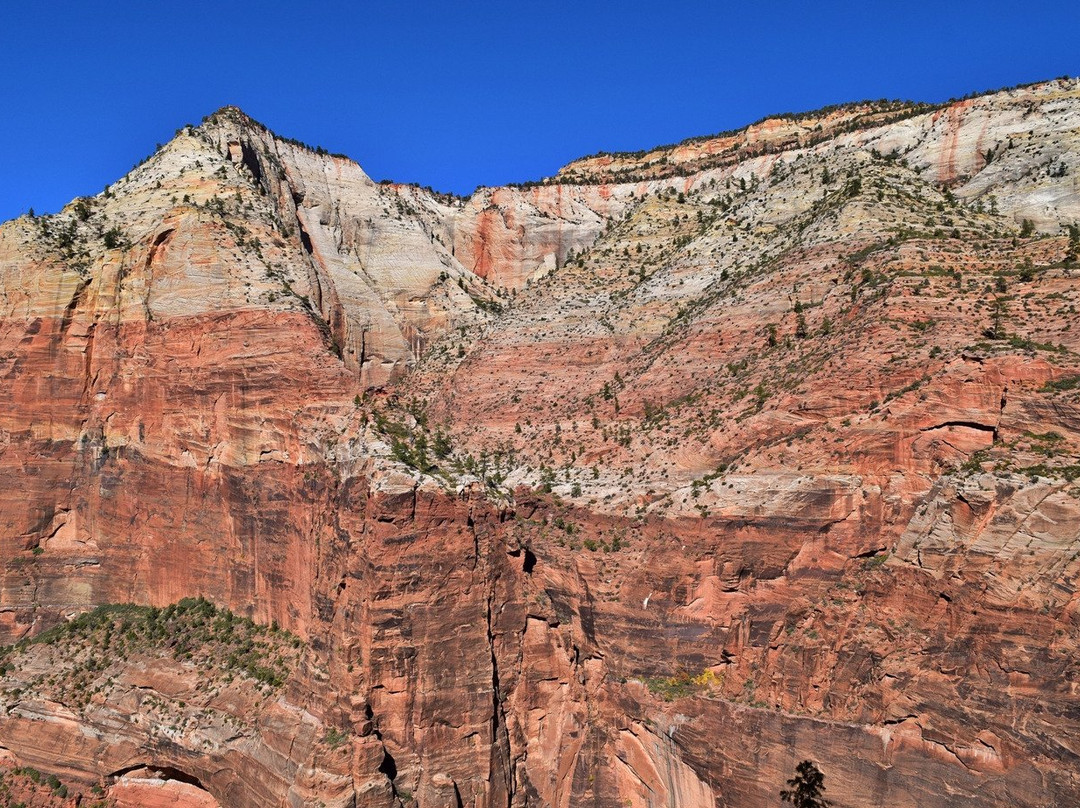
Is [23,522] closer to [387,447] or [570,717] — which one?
[387,447]

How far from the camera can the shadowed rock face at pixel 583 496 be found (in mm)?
25828

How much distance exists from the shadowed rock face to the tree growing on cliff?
2.05 ft

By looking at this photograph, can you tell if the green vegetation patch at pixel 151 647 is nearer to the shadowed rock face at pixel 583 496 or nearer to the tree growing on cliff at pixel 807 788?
the shadowed rock face at pixel 583 496

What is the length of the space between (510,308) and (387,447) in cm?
1939

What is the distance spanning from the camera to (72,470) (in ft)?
139

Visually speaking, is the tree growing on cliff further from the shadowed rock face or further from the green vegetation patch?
the green vegetation patch

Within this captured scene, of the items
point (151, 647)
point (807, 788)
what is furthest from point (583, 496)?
point (151, 647)

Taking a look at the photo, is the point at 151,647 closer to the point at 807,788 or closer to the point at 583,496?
the point at 583,496

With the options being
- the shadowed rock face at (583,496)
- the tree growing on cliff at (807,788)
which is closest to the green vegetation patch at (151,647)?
the shadowed rock face at (583,496)

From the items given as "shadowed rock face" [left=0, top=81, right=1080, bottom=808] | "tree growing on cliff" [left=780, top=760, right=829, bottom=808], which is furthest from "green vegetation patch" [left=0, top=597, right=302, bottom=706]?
"tree growing on cliff" [left=780, top=760, right=829, bottom=808]

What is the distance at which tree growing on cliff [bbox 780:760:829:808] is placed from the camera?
25.9 m

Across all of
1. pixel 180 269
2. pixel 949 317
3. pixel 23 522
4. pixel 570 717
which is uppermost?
pixel 180 269

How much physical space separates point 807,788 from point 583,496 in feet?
Result: 44.8

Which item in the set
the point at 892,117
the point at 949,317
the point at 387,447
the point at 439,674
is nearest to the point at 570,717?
the point at 439,674
